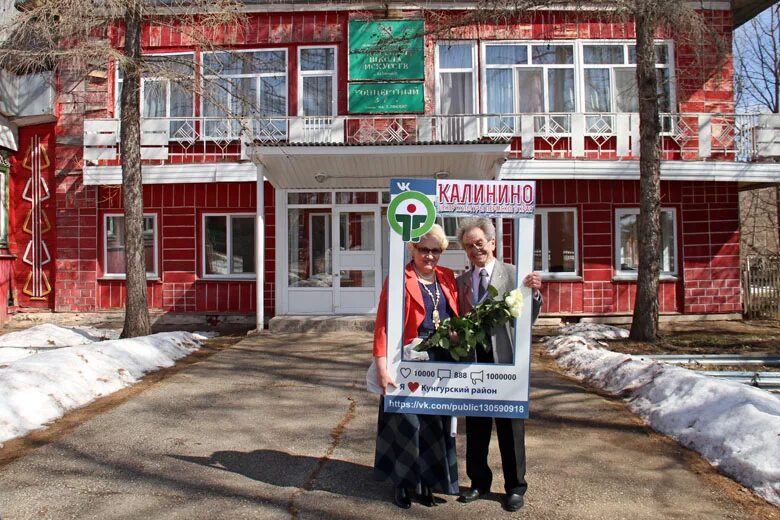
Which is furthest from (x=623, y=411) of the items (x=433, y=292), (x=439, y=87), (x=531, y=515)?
(x=439, y=87)

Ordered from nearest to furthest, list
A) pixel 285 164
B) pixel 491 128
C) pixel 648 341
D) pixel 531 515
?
pixel 531 515, pixel 648 341, pixel 285 164, pixel 491 128

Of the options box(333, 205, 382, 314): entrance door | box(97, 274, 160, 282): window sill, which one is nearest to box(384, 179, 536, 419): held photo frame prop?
box(333, 205, 382, 314): entrance door

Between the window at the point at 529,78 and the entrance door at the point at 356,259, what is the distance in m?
4.10

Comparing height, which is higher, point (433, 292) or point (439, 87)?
point (439, 87)

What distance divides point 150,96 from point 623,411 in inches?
496

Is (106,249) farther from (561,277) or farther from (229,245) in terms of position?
(561,277)

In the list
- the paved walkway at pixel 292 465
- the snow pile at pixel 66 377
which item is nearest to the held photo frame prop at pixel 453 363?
the paved walkway at pixel 292 465

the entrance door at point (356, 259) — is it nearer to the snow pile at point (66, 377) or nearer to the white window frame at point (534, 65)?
the snow pile at point (66, 377)

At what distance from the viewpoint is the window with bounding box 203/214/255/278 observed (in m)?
13.8

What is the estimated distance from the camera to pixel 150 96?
1405 centimetres

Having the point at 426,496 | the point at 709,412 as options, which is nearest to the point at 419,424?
the point at 426,496

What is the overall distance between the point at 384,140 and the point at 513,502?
34.0 ft

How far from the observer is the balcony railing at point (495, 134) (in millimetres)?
12836

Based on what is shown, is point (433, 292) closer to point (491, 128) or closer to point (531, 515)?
point (531, 515)
